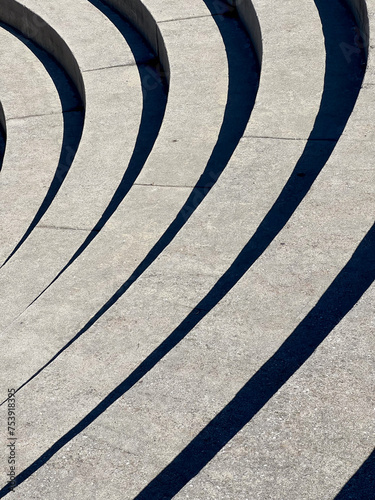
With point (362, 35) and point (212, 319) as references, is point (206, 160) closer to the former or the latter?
point (362, 35)

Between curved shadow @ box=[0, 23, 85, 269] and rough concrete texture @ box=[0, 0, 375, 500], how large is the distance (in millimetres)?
39

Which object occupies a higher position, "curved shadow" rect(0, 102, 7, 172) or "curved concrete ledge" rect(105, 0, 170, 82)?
"curved concrete ledge" rect(105, 0, 170, 82)

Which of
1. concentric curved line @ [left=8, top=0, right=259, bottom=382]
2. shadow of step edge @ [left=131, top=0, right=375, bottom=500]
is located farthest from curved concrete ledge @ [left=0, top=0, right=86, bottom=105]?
shadow of step edge @ [left=131, top=0, right=375, bottom=500]

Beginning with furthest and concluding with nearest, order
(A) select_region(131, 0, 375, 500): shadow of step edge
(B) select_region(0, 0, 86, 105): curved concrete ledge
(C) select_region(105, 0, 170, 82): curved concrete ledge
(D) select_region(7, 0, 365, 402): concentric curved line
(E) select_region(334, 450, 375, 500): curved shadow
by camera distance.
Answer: (B) select_region(0, 0, 86, 105): curved concrete ledge < (C) select_region(105, 0, 170, 82): curved concrete ledge < (D) select_region(7, 0, 365, 402): concentric curved line < (A) select_region(131, 0, 375, 500): shadow of step edge < (E) select_region(334, 450, 375, 500): curved shadow

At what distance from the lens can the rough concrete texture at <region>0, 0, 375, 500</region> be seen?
12.6ft

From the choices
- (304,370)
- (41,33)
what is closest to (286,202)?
(304,370)

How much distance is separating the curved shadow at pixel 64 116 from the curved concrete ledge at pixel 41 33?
0.08 m

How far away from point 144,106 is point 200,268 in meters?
4.10

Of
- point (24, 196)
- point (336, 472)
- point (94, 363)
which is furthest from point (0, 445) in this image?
point (24, 196)

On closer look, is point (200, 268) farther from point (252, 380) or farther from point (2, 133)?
point (2, 133)

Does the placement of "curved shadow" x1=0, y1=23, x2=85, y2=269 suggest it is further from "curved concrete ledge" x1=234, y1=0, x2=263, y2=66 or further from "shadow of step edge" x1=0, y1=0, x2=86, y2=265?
"curved concrete ledge" x1=234, y1=0, x2=263, y2=66

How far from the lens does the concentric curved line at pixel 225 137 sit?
603cm

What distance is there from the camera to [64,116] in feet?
32.3

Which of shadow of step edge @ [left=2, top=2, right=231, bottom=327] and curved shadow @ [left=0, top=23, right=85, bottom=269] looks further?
curved shadow @ [left=0, top=23, right=85, bottom=269]
